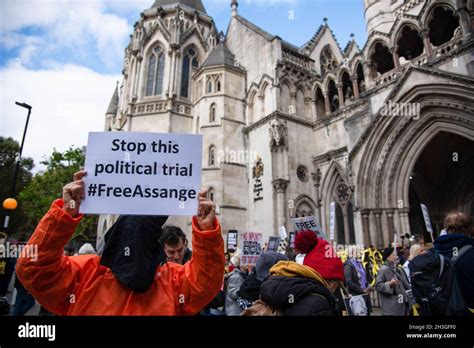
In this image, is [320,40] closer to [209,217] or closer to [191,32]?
[191,32]

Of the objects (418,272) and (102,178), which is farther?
(418,272)

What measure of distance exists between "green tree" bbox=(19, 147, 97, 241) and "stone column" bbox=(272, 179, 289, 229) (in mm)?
19060

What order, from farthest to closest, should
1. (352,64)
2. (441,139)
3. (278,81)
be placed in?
(278,81), (352,64), (441,139)

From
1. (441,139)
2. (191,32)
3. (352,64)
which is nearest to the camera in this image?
(441,139)

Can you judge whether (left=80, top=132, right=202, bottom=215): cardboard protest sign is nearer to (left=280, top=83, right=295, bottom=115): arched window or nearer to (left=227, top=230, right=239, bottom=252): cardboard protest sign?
(left=227, top=230, right=239, bottom=252): cardboard protest sign

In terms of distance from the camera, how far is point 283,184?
17125mm

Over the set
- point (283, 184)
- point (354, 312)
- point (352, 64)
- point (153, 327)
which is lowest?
point (354, 312)

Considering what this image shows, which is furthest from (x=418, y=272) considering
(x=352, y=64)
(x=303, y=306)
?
(x=352, y=64)

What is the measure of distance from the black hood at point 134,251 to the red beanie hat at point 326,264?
187 cm

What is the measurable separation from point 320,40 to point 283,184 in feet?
48.8

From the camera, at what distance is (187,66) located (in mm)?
24734

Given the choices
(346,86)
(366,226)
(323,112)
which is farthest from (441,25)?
(366,226)

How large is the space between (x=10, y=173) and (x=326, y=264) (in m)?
26.9

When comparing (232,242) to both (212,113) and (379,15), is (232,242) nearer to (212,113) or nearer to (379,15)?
(212,113)
